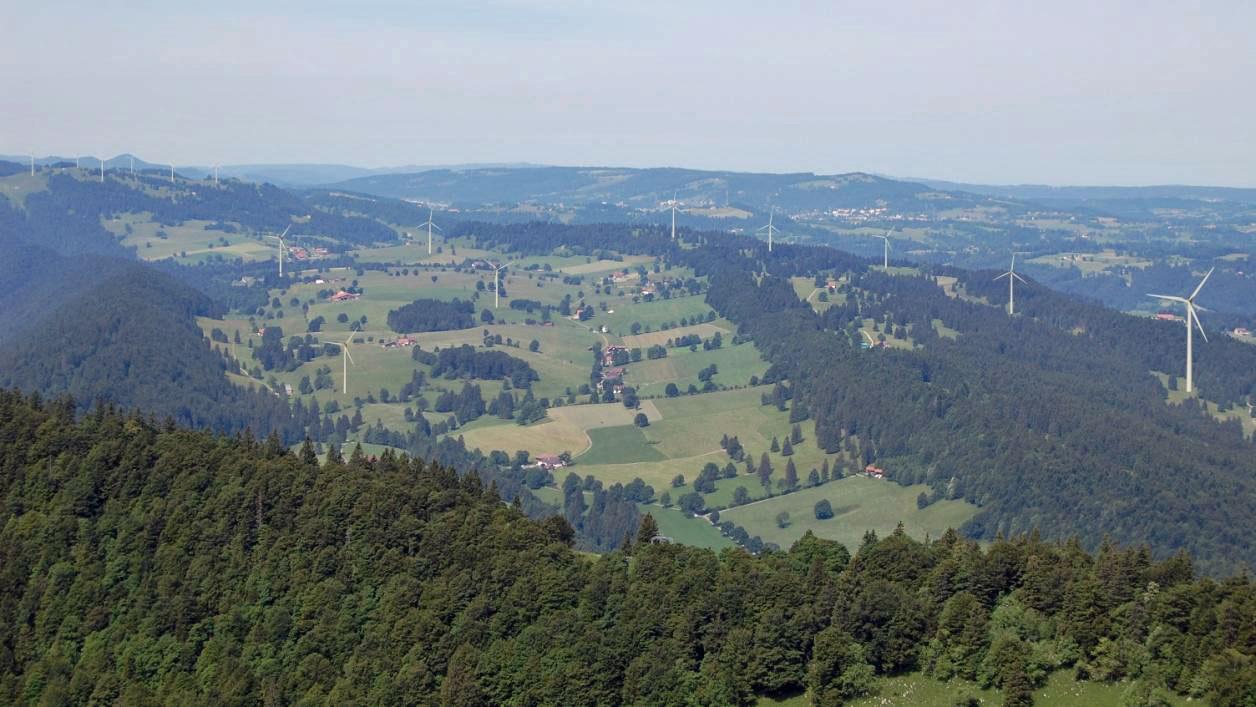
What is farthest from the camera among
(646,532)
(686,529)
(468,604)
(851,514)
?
(851,514)

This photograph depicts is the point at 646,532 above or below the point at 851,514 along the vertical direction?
above

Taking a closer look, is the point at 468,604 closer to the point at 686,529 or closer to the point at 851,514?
the point at 686,529

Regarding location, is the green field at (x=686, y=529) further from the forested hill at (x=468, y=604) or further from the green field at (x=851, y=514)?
the forested hill at (x=468, y=604)

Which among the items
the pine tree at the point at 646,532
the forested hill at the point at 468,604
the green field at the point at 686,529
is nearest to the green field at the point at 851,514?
the green field at the point at 686,529

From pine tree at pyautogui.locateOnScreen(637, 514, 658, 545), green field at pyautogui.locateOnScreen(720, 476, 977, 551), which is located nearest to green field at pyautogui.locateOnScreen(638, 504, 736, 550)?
green field at pyautogui.locateOnScreen(720, 476, 977, 551)

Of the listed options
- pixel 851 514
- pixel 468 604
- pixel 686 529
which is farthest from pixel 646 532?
pixel 851 514

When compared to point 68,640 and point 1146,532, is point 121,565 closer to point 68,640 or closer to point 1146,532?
point 68,640

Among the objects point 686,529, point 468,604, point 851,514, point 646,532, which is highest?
point 646,532

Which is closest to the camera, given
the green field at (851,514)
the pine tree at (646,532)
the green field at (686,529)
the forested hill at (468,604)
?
the forested hill at (468,604)
